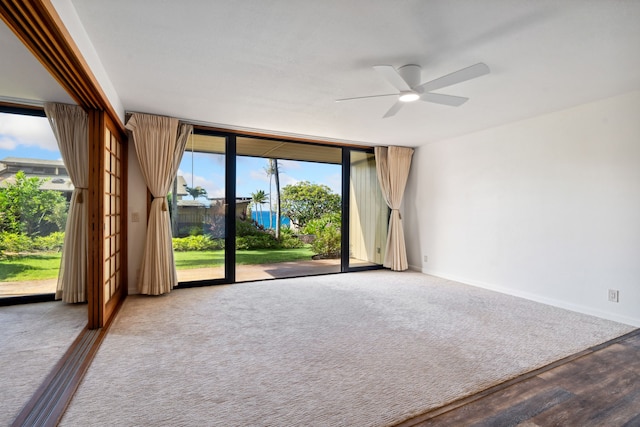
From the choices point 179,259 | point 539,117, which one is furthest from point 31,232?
point 539,117

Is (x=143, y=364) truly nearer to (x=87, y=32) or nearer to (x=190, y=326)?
(x=190, y=326)

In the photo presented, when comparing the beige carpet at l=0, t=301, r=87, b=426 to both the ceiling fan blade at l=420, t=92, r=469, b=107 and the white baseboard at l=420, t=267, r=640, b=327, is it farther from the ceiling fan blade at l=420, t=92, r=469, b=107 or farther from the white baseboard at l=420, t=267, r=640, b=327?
the white baseboard at l=420, t=267, r=640, b=327

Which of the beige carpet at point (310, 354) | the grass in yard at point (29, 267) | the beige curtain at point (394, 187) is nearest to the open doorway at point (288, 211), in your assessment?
the beige curtain at point (394, 187)

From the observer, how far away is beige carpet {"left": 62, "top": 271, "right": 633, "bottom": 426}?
71.9 inches

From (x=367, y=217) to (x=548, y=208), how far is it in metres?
2.86

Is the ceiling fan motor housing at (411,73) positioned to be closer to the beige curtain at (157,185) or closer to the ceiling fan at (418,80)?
the ceiling fan at (418,80)

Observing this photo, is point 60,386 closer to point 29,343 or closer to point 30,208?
point 29,343

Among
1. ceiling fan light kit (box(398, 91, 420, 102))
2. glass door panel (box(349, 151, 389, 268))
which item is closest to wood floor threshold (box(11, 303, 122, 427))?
ceiling fan light kit (box(398, 91, 420, 102))

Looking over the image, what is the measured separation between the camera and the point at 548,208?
3910 millimetres

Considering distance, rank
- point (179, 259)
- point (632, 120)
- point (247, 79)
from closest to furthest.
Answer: point (247, 79) → point (632, 120) → point (179, 259)

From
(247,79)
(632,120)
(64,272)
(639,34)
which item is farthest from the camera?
(64,272)

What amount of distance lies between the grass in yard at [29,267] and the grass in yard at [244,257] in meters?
1.32

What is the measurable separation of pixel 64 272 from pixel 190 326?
5.97ft

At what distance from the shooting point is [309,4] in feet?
6.07
